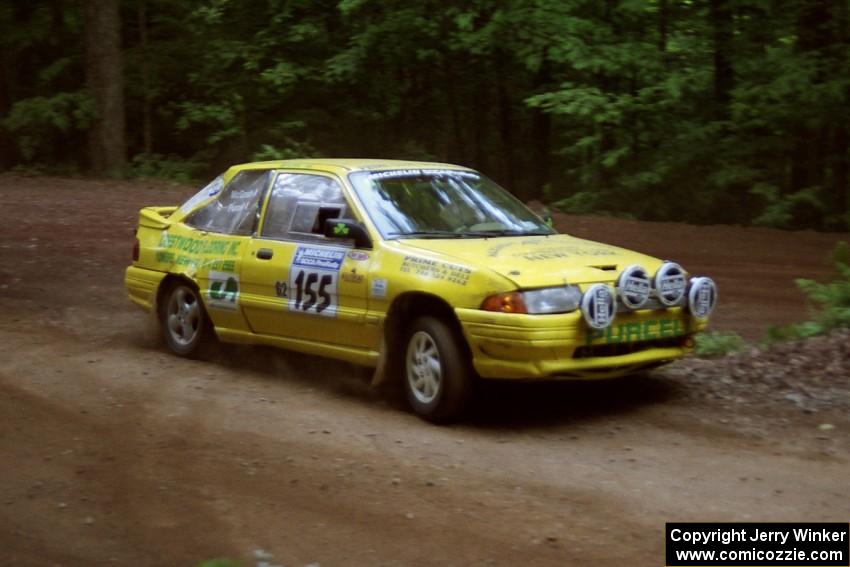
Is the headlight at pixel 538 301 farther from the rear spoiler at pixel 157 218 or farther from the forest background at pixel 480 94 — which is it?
the forest background at pixel 480 94

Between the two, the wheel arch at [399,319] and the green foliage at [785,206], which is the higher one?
the green foliage at [785,206]

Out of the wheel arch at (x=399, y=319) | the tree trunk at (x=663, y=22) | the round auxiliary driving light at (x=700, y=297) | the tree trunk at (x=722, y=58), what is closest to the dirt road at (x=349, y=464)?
the wheel arch at (x=399, y=319)

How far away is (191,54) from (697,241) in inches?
560

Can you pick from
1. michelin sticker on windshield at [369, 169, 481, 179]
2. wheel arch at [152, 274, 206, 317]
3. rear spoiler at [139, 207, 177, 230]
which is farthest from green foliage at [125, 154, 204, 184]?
michelin sticker on windshield at [369, 169, 481, 179]

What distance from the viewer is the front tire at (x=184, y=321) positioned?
984 cm

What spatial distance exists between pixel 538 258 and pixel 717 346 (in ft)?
8.14

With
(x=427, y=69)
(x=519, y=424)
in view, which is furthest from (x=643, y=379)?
(x=427, y=69)

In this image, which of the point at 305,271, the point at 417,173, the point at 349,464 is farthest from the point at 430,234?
the point at 349,464

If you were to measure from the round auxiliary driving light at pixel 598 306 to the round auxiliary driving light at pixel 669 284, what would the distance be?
0.56 meters

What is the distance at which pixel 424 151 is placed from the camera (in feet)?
81.4

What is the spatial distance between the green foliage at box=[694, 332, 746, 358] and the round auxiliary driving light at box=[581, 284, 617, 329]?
242 centimetres

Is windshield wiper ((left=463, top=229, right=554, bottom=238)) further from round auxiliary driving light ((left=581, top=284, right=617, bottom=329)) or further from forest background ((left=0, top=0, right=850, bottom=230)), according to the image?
forest background ((left=0, top=0, right=850, bottom=230))

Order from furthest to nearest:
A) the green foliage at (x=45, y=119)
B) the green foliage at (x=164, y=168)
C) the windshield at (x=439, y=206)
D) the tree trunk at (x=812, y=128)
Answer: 1. the green foliage at (x=45, y=119)
2. the green foliage at (x=164, y=168)
3. the tree trunk at (x=812, y=128)
4. the windshield at (x=439, y=206)

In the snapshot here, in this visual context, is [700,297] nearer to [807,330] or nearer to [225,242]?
[807,330]
